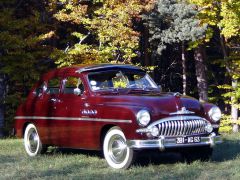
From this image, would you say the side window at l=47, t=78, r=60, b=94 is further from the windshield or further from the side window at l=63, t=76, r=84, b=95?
the windshield

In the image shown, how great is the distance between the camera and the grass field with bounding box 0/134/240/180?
27.7 ft

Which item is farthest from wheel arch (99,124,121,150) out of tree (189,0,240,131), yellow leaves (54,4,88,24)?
tree (189,0,240,131)

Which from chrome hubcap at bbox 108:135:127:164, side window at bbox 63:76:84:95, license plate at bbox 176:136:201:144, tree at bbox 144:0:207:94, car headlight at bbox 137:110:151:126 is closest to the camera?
car headlight at bbox 137:110:151:126

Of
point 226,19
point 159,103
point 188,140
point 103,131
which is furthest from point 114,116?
point 226,19

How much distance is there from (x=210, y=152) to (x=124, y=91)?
186 cm

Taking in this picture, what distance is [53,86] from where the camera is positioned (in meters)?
11.4

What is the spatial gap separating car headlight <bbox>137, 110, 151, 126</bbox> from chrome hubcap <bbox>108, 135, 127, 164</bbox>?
54 centimetres

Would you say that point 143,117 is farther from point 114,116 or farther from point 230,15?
point 230,15

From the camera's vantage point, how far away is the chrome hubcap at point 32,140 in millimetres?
11617

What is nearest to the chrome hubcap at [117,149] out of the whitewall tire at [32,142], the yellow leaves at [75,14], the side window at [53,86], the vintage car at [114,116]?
the vintage car at [114,116]

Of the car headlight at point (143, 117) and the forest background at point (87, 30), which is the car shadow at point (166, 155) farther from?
the forest background at point (87, 30)

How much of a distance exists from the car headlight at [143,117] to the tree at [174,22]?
15.0m

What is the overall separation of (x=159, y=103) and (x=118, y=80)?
67.3 inches

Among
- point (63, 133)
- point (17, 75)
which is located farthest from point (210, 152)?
point (17, 75)
